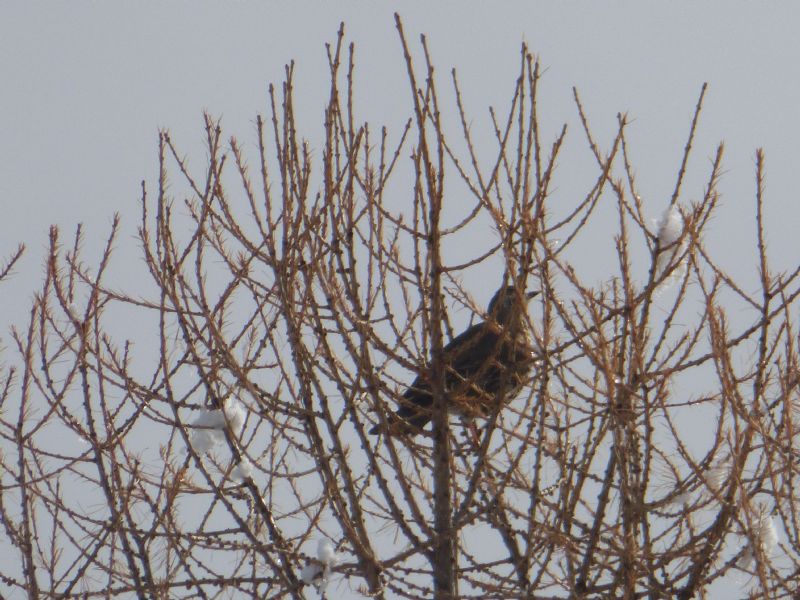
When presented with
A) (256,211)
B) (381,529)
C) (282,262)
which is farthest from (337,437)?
(256,211)

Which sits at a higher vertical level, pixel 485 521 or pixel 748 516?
pixel 485 521

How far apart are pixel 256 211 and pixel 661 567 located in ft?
5.82

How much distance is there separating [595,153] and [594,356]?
78 cm

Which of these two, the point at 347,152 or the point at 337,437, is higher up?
the point at 347,152

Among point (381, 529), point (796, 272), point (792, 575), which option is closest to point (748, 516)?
point (792, 575)

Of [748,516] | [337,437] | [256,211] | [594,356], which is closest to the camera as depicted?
[748,516]

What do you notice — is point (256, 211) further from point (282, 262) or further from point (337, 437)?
point (337, 437)

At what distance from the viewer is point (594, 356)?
3.05 metres

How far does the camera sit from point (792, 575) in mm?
3225

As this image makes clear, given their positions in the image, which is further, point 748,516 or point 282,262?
point 282,262

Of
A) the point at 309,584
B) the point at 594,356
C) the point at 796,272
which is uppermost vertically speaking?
the point at 796,272

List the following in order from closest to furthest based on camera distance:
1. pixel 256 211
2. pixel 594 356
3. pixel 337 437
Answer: pixel 594 356, pixel 337 437, pixel 256 211

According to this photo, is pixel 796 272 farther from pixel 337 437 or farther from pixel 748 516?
pixel 337 437

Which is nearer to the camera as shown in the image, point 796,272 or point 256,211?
point 796,272
